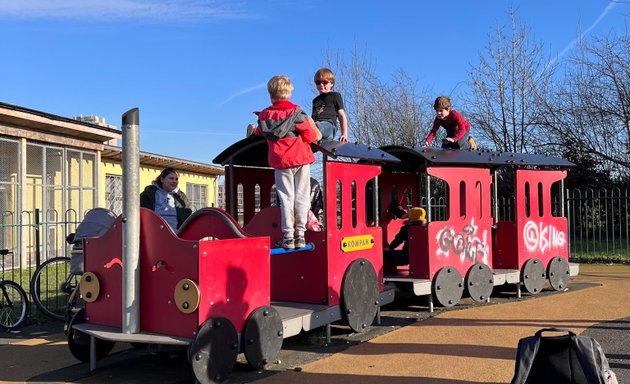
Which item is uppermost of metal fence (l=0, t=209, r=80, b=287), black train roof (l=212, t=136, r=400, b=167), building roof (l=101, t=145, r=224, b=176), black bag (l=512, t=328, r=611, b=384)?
building roof (l=101, t=145, r=224, b=176)

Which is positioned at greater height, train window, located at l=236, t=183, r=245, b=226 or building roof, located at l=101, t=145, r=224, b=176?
building roof, located at l=101, t=145, r=224, b=176

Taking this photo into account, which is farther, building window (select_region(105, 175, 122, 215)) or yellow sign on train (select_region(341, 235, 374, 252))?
building window (select_region(105, 175, 122, 215))

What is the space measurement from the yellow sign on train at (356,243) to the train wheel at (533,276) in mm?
3486

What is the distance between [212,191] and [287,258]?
817 inches

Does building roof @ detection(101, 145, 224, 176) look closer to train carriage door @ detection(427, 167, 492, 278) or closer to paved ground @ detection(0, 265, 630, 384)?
paved ground @ detection(0, 265, 630, 384)

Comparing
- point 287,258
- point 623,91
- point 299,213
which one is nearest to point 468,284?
point 287,258

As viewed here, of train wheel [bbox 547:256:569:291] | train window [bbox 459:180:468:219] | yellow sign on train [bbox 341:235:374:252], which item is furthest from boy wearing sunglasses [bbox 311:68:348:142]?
train wheel [bbox 547:256:569:291]

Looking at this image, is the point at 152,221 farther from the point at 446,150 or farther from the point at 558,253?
the point at 558,253

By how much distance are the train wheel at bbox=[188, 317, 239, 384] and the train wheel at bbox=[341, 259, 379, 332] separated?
6.76 ft

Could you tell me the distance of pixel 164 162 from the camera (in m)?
22.1

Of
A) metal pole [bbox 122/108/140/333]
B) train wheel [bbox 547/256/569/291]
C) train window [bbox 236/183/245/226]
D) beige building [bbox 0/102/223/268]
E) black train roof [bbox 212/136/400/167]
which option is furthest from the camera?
beige building [bbox 0/102/223/268]

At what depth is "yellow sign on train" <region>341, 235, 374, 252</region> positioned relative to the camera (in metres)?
7.05

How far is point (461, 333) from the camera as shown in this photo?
708 centimetres

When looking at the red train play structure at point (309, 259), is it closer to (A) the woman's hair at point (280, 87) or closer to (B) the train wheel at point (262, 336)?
(B) the train wheel at point (262, 336)
